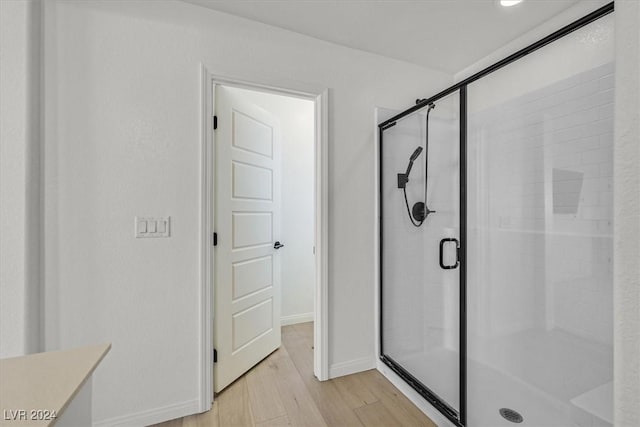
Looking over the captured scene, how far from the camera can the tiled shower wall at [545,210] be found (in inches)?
58.9

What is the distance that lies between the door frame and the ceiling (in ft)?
1.33

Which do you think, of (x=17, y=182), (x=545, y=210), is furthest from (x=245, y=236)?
(x=545, y=210)

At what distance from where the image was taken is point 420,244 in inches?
88.5

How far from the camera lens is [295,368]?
2.34 meters

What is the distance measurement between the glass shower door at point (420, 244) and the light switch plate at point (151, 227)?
1.52m

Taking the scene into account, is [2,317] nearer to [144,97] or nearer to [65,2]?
[144,97]

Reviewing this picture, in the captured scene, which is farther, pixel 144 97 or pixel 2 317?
pixel 144 97

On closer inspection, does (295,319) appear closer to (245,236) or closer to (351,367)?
(351,367)

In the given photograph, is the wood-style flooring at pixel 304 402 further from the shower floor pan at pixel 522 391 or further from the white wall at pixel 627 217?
the white wall at pixel 627 217

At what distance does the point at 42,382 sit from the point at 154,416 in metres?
1.33

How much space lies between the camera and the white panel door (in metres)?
2.02

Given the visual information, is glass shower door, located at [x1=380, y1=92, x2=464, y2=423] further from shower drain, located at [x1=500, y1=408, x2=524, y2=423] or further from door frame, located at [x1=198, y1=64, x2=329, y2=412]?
door frame, located at [x1=198, y1=64, x2=329, y2=412]

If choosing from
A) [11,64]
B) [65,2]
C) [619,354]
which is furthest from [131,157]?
[619,354]

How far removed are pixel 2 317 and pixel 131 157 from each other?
0.99 metres
